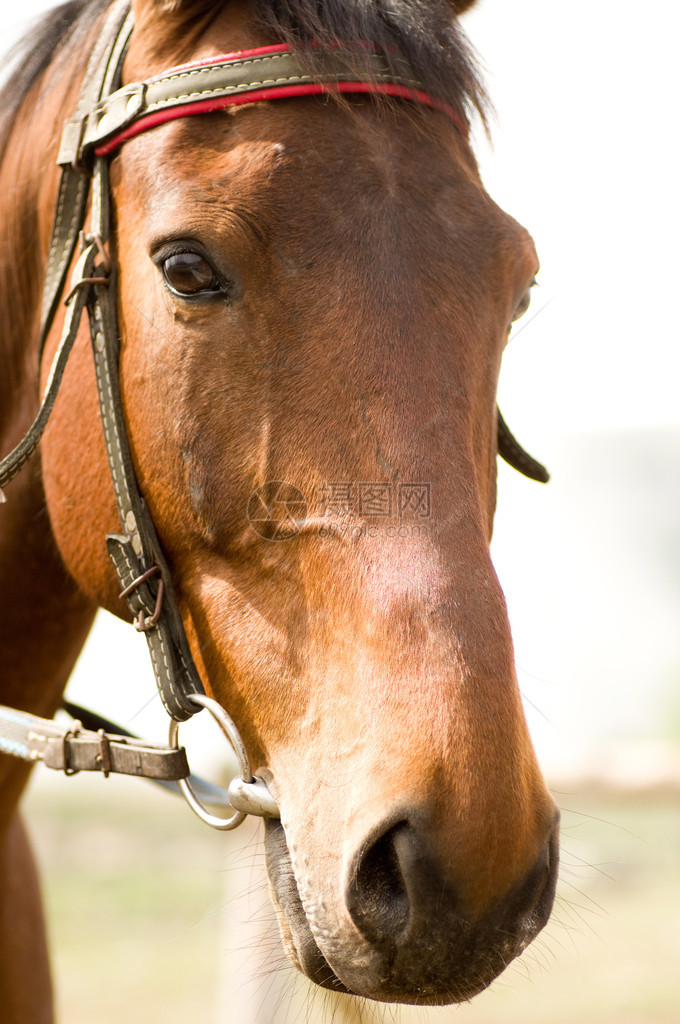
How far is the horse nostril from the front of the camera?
3.99ft

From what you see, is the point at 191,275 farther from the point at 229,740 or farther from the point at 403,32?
the point at 229,740

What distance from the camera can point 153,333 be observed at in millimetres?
1612

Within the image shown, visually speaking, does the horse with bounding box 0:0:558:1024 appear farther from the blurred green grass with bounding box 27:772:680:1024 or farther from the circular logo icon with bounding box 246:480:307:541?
the blurred green grass with bounding box 27:772:680:1024

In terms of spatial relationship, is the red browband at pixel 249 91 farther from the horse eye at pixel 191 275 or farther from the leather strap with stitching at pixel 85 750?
the leather strap with stitching at pixel 85 750

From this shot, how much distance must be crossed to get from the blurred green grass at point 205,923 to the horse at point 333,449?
8.19ft

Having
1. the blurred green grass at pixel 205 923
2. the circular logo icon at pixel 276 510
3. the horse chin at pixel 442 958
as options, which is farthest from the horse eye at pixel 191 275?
the blurred green grass at pixel 205 923

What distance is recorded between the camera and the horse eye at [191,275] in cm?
154

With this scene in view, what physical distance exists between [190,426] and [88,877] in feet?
23.9

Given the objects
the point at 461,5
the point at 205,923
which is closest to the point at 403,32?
the point at 461,5

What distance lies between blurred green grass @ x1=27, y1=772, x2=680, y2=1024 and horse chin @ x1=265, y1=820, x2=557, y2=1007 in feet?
8.36

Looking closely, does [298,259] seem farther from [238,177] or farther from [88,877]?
[88,877]

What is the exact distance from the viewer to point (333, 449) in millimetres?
1423

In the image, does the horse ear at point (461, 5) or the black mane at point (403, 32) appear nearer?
the black mane at point (403, 32)

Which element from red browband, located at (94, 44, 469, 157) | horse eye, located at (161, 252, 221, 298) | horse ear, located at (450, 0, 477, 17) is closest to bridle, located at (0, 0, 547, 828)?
red browband, located at (94, 44, 469, 157)
